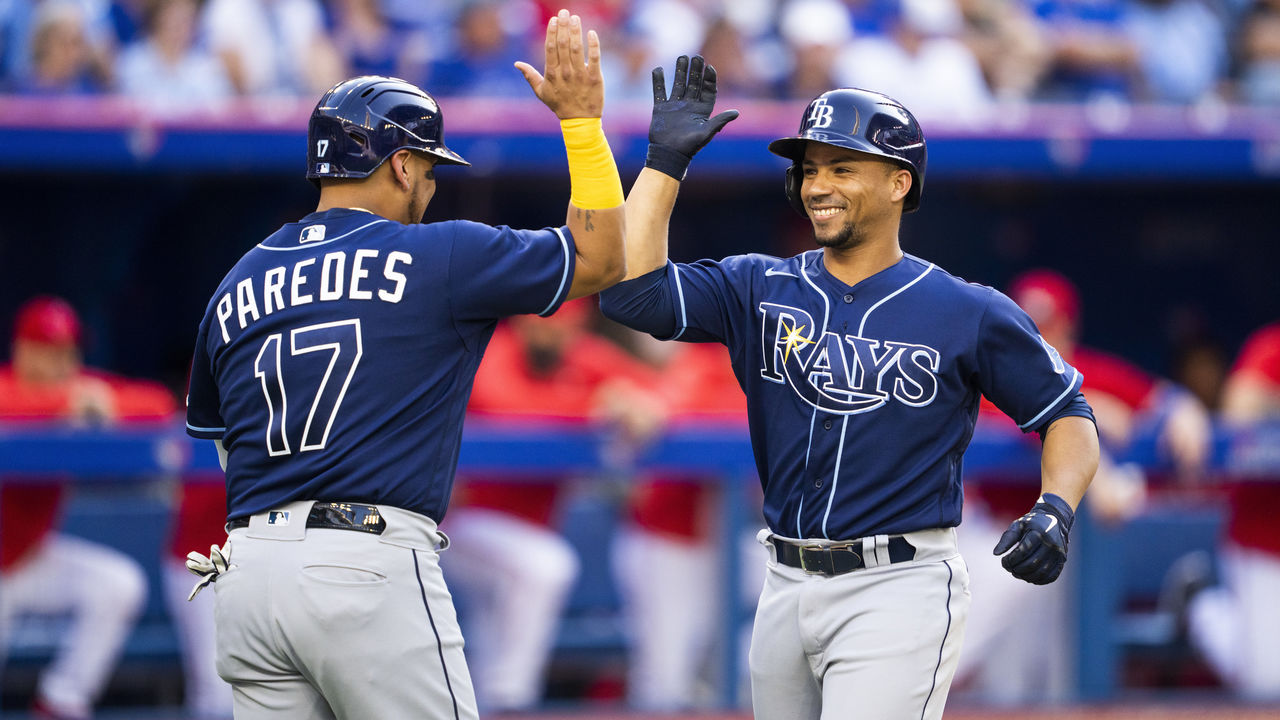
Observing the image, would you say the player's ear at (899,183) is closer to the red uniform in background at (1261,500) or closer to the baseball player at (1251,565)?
the baseball player at (1251,565)

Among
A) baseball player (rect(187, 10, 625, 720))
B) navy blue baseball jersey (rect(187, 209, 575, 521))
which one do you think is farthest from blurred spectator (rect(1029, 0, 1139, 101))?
navy blue baseball jersey (rect(187, 209, 575, 521))

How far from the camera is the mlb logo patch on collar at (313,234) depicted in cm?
261

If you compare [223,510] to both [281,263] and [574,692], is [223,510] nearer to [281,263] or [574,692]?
[574,692]

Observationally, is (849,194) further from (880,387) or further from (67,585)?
(67,585)

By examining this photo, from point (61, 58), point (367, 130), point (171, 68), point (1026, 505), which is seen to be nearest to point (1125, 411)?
point (1026, 505)

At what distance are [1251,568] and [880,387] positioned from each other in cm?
339

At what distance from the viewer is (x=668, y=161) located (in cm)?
293

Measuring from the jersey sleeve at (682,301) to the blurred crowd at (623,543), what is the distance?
2.16 metres

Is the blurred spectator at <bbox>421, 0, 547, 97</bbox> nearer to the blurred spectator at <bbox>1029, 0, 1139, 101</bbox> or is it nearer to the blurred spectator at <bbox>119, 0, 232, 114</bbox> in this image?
the blurred spectator at <bbox>119, 0, 232, 114</bbox>

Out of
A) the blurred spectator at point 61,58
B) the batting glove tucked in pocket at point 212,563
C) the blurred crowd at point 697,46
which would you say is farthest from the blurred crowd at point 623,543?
the batting glove tucked in pocket at point 212,563

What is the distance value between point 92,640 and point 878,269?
3367 mm

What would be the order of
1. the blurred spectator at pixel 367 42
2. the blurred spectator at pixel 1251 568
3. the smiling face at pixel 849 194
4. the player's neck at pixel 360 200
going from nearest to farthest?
the player's neck at pixel 360 200, the smiling face at pixel 849 194, the blurred spectator at pixel 1251 568, the blurred spectator at pixel 367 42

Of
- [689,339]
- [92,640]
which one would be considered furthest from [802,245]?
[689,339]

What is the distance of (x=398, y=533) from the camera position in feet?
8.28
